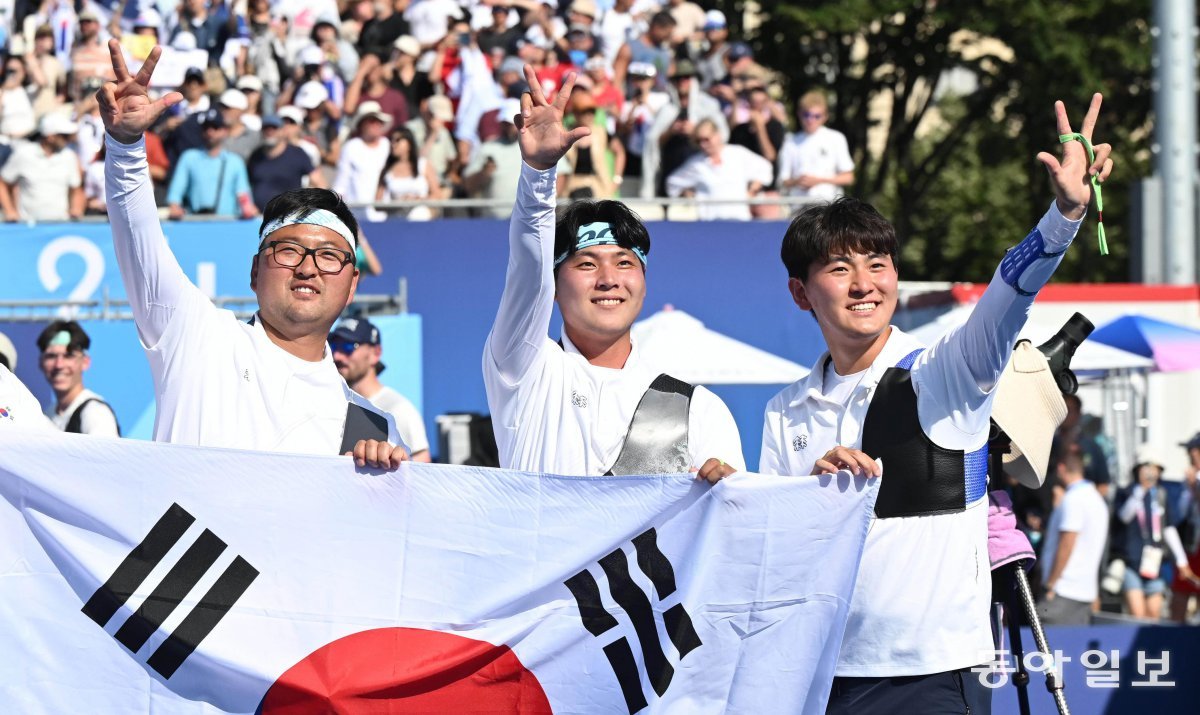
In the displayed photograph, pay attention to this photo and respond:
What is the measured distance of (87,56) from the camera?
47.6 ft

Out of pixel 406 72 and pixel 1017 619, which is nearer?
pixel 1017 619

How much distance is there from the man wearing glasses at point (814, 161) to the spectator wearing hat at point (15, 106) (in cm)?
604

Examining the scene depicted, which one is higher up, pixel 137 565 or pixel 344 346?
pixel 344 346

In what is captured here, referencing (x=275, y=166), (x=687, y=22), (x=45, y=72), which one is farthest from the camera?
(x=687, y=22)

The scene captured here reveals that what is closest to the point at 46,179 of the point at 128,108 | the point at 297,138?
the point at 297,138

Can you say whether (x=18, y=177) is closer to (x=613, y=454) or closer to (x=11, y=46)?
(x=11, y=46)

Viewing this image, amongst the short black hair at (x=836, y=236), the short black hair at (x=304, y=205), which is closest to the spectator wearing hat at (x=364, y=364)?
the short black hair at (x=304, y=205)

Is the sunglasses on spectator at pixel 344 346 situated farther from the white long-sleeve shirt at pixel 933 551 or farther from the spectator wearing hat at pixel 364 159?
the spectator wearing hat at pixel 364 159

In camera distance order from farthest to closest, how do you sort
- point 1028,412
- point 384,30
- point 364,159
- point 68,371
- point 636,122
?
1. point 384,30
2. point 636,122
3. point 364,159
4. point 68,371
5. point 1028,412

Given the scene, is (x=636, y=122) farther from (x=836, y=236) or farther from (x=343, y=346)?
(x=836, y=236)

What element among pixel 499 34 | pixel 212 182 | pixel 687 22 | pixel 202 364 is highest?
pixel 687 22

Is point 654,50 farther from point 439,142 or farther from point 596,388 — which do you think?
point 596,388

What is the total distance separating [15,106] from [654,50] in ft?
17.4

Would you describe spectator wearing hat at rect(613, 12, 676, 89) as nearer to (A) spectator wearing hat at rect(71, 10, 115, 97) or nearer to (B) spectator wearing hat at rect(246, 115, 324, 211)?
(B) spectator wearing hat at rect(246, 115, 324, 211)
